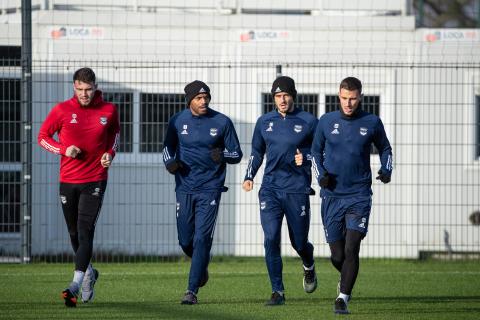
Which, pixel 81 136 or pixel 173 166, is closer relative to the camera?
pixel 81 136

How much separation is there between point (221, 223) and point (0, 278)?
445 centimetres

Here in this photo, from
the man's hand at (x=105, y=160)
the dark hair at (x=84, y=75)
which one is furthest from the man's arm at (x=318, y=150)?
the dark hair at (x=84, y=75)

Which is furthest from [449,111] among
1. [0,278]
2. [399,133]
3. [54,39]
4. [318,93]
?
[0,278]

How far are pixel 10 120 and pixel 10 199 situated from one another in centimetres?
124

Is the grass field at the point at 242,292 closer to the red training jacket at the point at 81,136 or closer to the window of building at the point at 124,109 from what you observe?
the red training jacket at the point at 81,136

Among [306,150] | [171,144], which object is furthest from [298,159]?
[171,144]

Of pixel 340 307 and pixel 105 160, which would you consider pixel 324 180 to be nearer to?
pixel 340 307

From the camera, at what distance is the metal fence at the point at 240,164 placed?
17.2 metres

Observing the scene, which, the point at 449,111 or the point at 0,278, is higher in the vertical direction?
the point at 449,111

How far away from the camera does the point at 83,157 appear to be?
1119cm

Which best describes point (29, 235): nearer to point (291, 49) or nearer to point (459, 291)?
point (291, 49)

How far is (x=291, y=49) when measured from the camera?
18.3 meters

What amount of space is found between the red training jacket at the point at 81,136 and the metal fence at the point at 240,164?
5649 mm

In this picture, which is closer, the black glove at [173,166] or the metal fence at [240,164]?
the black glove at [173,166]
